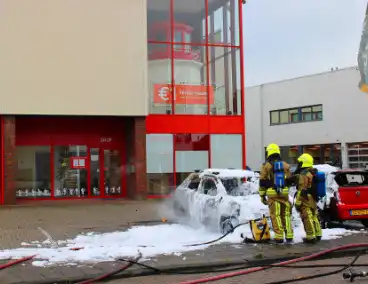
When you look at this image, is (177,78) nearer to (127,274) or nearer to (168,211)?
(168,211)

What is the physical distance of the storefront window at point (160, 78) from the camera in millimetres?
19828

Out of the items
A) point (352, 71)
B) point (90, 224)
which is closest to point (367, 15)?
point (90, 224)

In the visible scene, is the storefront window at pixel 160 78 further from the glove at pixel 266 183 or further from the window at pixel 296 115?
the window at pixel 296 115

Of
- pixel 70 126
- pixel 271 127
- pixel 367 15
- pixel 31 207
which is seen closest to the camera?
pixel 367 15

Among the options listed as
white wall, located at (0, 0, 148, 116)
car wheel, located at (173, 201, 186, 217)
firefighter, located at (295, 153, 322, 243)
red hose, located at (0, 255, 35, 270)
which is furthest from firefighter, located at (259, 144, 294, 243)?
white wall, located at (0, 0, 148, 116)

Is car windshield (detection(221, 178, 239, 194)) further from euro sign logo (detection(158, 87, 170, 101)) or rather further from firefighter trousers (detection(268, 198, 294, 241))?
euro sign logo (detection(158, 87, 170, 101))

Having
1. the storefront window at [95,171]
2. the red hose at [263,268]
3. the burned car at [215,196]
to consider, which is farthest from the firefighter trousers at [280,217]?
the storefront window at [95,171]

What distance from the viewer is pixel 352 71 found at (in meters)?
33.7

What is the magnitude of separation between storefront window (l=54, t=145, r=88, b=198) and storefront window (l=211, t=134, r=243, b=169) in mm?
5375

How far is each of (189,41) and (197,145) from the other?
437 cm

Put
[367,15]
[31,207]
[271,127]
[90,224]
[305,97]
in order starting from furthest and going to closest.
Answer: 1. [271,127]
2. [305,97]
3. [31,207]
4. [367,15]
5. [90,224]

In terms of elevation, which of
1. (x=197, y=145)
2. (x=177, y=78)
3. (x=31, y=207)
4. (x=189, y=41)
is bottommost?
(x=31, y=207)

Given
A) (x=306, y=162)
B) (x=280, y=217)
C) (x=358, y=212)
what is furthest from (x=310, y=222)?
(x=358, y=212)

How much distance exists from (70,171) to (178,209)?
8.72 metres
